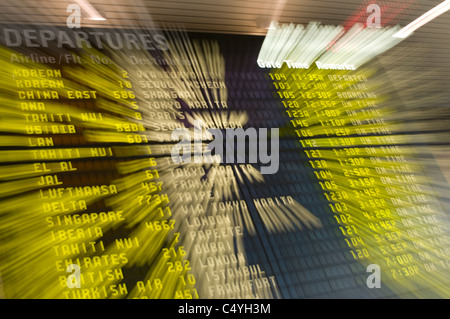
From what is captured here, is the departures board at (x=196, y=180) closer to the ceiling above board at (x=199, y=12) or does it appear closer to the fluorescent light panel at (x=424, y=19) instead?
the ceiling above board at (x=199, y=12)

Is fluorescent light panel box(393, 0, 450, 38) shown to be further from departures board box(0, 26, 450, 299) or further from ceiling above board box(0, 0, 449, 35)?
departures board box(0, 26, 450, 299)

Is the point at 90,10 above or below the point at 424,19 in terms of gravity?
below

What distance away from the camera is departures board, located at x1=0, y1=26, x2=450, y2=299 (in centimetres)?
163

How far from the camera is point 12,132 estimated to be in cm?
176

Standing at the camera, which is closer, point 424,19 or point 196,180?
point 196,180

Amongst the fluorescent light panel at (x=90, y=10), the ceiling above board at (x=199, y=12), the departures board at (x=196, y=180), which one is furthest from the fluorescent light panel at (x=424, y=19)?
the fluorescent light panel at (x=90, y=10)

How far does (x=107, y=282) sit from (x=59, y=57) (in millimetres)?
1179

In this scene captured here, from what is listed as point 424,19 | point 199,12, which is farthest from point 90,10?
point 424,19

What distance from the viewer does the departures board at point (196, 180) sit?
1.63m

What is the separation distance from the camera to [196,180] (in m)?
1.89

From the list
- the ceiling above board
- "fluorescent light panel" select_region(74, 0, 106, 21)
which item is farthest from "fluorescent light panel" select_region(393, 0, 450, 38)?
"fluorescent light panel" select_region(74, 0, 106, 21)

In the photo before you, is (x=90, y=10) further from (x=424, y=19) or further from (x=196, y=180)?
(x=424, y=19)
